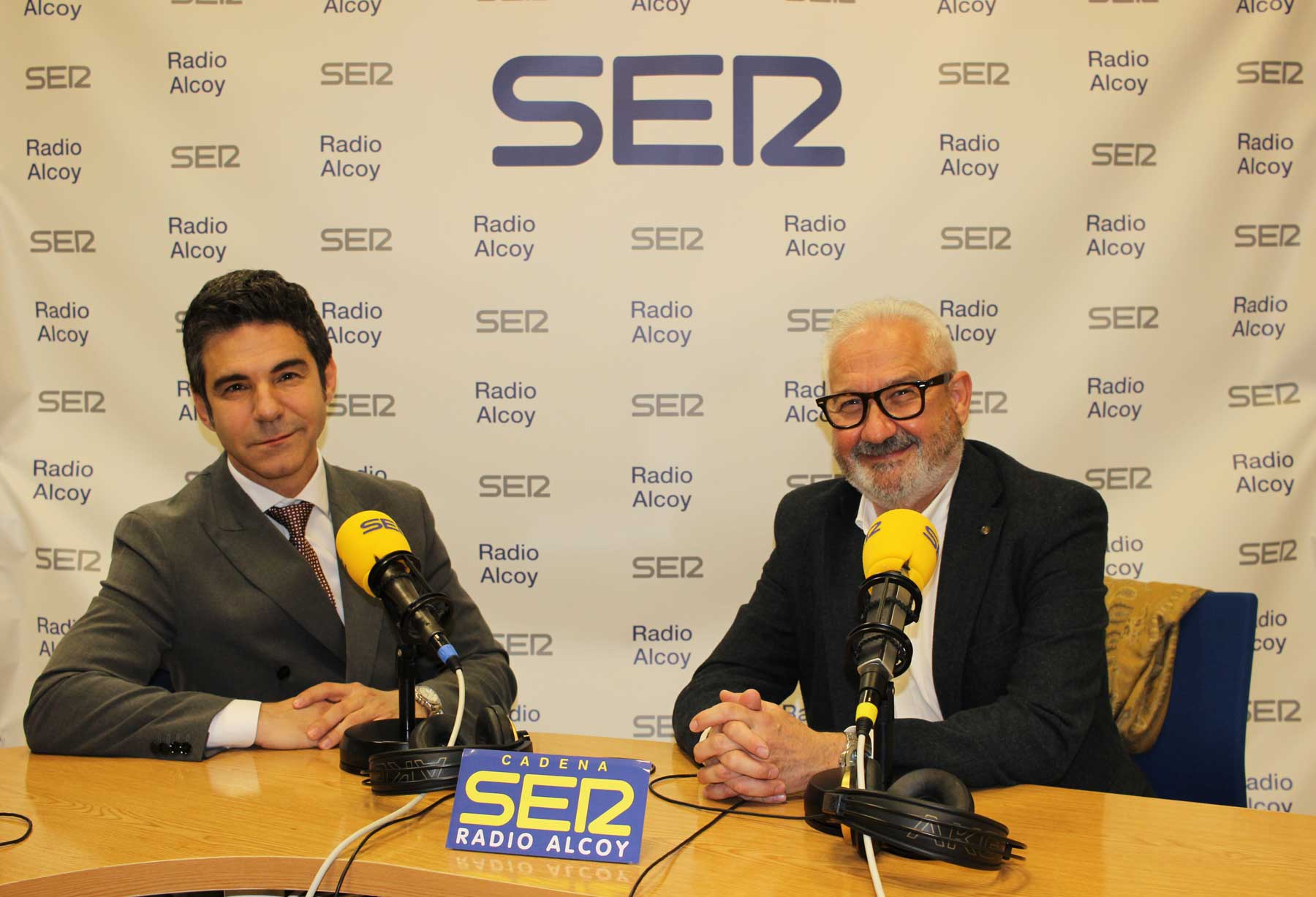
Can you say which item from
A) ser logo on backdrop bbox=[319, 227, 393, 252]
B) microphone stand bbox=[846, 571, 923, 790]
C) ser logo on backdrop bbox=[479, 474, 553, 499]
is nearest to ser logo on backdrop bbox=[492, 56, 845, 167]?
ser logo on backdrop bbox=[319, 227, 393, 252]

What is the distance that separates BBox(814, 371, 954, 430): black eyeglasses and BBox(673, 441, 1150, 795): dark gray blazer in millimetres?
220

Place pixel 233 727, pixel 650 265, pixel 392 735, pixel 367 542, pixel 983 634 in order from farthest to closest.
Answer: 1. pixel 650 265
2. pixel 983 634
3. pixel 233 727
4. pixel 392 735
5. pixel 367 542

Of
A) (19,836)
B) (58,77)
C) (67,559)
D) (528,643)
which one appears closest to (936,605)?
(528,643)

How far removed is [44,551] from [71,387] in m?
0.62

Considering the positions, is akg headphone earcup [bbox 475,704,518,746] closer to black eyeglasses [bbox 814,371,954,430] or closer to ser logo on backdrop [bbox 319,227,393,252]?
black eyeglasses [bbox 814,371,954,430]

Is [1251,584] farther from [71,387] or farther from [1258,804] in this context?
[71,387]

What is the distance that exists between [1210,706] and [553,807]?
1.72m

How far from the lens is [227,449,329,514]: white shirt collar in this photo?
285 cm

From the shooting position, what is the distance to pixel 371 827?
178 centimetres

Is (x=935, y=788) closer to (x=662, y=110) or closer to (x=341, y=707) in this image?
(x=341, y=707)

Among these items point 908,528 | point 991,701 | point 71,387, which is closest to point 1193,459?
point 991,701

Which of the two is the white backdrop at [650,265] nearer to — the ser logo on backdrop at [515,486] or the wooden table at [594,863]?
the ser logo on backdrop at [515,486]

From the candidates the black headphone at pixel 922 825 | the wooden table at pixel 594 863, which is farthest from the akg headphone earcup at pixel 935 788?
the wooden table at pixel 594 863

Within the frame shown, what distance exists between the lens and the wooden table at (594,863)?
162cm
